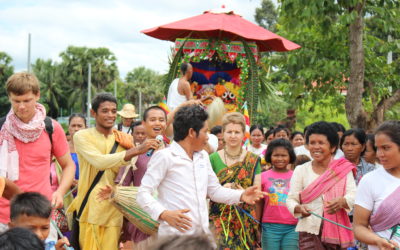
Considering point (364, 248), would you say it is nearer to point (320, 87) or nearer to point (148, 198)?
point (148, 198)

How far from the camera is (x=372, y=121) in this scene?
12.7 meters

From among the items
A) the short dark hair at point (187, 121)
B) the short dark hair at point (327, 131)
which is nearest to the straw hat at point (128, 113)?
the short dark hair at point (327, 131)

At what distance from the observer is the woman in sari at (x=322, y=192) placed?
214 inches

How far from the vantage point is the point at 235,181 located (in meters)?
5.86

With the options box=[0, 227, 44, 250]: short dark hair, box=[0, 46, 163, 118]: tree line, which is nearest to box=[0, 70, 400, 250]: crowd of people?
box=[0, 227, 44, 250]: short dark hair

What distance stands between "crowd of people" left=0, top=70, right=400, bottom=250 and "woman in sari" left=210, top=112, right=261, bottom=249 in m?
0.01

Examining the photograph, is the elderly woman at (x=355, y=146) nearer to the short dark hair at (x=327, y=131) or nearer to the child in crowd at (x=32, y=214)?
the short dark hair at (x=327, y=131)

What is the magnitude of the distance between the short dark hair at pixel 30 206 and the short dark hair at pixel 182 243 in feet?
7.23

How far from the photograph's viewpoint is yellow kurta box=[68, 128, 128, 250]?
5641 millimetres

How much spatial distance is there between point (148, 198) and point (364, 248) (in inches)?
96.9

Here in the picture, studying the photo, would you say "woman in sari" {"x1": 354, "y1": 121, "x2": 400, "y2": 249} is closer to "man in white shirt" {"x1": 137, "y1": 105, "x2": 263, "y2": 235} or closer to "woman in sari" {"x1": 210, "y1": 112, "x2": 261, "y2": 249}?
"man in white shirt" {"x1": 137, "y1": 105, "x2": 263, "y2": 235}

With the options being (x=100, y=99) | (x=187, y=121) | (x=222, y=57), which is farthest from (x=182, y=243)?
(x=222, y=57)

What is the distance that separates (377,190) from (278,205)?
7.98ft

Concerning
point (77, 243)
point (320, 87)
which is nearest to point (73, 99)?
point (320, 87)
